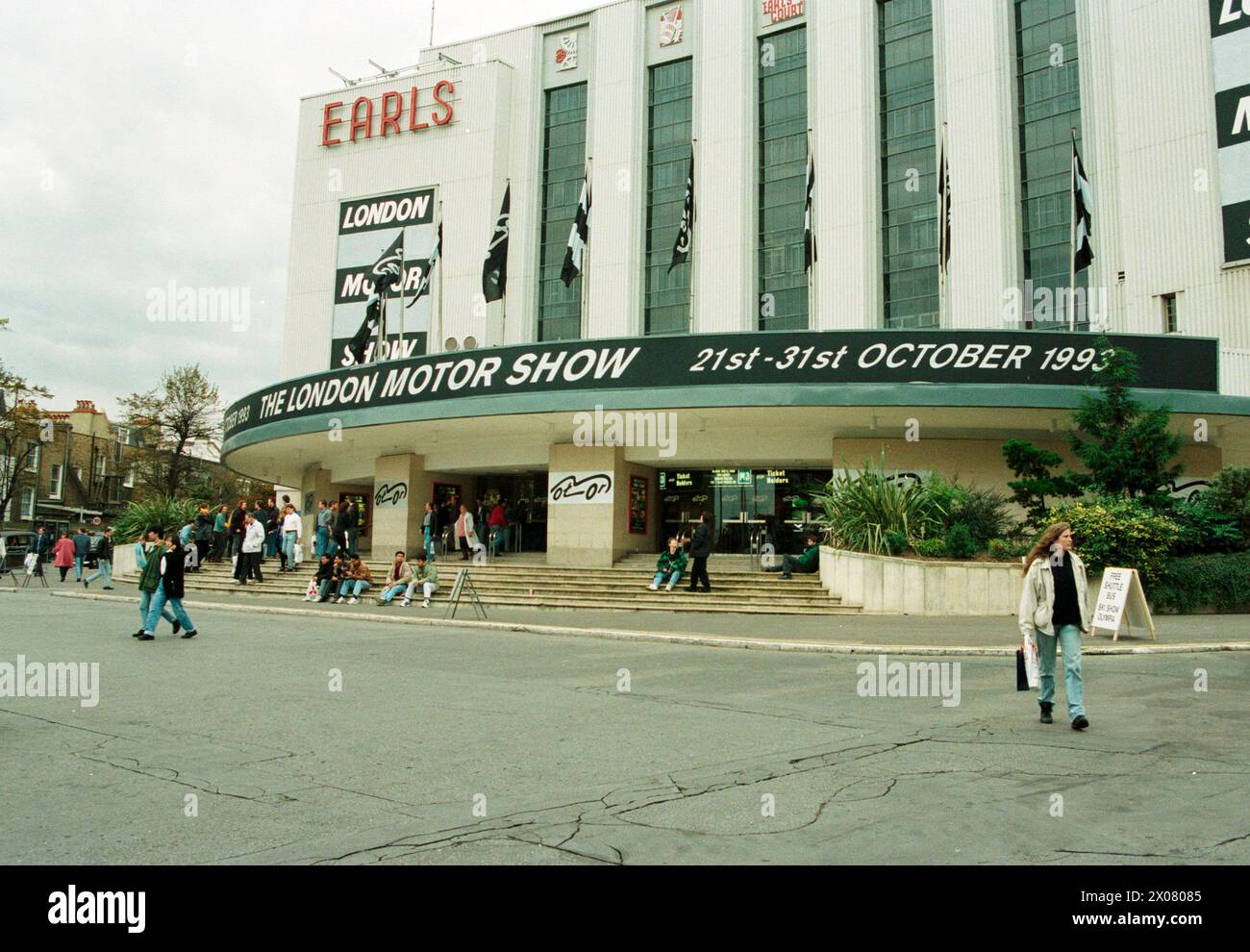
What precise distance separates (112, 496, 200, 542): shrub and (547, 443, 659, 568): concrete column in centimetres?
1396

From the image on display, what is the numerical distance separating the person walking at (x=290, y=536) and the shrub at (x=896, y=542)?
15.6 m

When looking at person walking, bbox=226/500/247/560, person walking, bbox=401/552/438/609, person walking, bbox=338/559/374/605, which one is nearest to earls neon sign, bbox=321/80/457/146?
person walking, bbox=226/500/247/560

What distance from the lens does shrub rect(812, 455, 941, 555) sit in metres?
19.3

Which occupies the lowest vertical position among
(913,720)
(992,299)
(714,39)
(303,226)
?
(913,720)

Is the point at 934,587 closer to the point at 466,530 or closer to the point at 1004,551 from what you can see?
the point at 1004,551

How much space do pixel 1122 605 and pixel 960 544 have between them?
468 centimetres

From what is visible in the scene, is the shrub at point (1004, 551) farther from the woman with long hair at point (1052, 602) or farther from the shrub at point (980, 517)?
the woman with long hair at point (1052, 602)

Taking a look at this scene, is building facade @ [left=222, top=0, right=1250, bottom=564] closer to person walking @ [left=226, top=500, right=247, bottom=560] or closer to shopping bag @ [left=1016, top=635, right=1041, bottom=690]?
person walking @ [left=226, top=500, right=247, bottom=560]

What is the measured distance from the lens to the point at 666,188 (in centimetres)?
3612

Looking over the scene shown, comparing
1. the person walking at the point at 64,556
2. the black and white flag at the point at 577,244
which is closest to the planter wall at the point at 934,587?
the black and white flag at the point at 577,244
